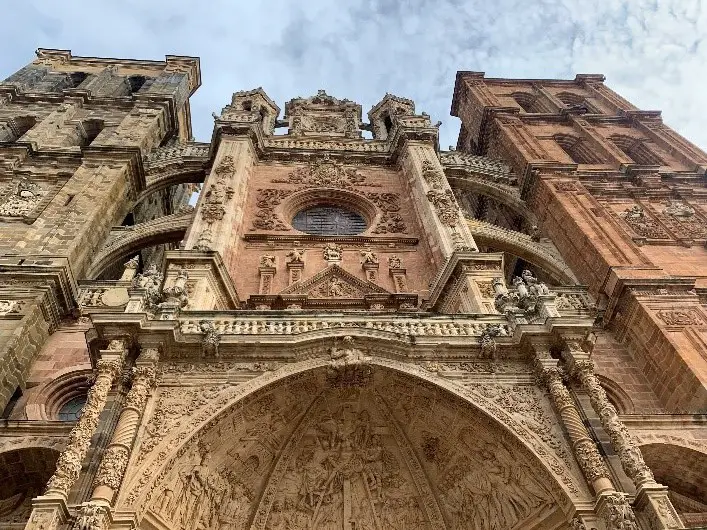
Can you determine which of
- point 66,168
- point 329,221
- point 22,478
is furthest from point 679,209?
point 66,168

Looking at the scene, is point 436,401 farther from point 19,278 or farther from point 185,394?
point 19,278

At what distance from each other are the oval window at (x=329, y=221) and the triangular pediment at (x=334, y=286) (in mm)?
2704

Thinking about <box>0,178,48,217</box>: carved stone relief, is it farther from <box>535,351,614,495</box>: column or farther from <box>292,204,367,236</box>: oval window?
<box>535,351,614,495</box>: column

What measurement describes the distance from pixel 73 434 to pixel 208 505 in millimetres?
2378

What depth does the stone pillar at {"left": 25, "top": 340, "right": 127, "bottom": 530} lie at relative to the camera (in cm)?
695

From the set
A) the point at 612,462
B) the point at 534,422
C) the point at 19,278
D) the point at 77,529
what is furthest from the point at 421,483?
the point at 19,278

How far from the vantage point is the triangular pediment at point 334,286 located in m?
15.2

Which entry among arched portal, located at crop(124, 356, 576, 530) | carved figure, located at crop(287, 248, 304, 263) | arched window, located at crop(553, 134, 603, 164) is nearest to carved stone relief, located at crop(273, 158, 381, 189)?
carved figure, located at crop(287, 248, 304, 263)

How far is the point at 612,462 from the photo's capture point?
324 inches

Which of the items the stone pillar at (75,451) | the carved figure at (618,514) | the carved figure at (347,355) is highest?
the carved figure at (347,355)

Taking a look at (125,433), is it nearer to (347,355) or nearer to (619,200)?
(347,355)

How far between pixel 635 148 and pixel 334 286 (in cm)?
1730

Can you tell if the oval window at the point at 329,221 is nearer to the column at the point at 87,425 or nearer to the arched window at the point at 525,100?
the column at the point at 87,425

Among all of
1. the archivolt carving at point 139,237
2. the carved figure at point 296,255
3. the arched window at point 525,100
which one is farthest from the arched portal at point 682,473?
the arched window at point 525,100
